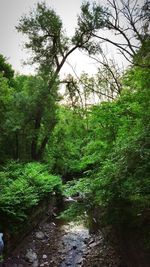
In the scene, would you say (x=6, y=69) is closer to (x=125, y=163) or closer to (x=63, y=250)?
(x=63, y=250)

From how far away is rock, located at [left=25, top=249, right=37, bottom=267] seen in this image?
8.21 metres

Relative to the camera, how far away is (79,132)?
18.3 meters

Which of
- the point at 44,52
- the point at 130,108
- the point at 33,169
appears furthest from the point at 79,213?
the point at 44,52

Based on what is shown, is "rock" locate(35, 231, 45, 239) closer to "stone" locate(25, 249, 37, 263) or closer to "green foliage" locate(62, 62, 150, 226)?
"stone" locate(25, 249, 37, 263)

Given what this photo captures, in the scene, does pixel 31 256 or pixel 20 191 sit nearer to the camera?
pixel 31 256

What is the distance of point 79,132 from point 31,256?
1073 centimetres

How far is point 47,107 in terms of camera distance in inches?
625

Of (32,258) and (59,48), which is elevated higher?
(59,48)

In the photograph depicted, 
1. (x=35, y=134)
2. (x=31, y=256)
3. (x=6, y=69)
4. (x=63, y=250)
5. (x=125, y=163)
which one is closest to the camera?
(x=125, y=163)

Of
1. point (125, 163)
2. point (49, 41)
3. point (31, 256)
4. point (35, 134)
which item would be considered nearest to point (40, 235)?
point (31, 256)

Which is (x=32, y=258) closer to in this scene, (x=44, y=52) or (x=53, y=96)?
(x=53, y=96)

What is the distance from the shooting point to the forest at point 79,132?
5258 millimetres

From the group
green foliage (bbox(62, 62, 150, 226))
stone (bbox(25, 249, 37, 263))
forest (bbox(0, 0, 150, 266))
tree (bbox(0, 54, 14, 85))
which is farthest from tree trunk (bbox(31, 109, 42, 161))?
green foliage (bbox(62, 62, 150, 226))

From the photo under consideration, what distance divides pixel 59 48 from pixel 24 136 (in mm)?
5897
